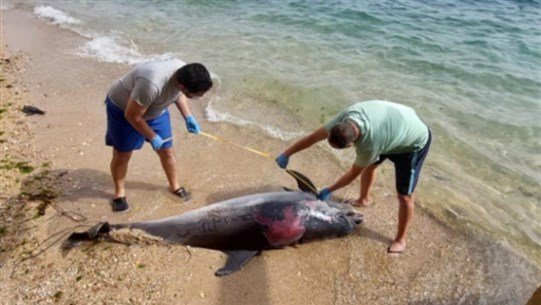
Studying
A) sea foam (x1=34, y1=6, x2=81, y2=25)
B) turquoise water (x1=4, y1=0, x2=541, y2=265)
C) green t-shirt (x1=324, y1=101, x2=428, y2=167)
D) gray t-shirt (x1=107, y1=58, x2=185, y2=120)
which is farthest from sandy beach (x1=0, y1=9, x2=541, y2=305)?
sea foam (x1=34, y1=6, x2=81, y2=25)

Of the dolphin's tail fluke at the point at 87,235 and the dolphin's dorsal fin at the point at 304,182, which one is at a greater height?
the dolphin's dorsal fin at the point at 304,182

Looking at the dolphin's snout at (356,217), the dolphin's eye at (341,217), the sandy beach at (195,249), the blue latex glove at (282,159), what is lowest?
the sandy beach at (195,249)

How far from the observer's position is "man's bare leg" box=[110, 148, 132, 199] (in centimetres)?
475

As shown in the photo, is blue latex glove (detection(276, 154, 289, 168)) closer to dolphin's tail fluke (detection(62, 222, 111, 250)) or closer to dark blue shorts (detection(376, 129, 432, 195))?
dark blue shorts (detection(376, 129, 432, 195))

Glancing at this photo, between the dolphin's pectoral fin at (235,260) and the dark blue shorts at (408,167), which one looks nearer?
the dolphin's pectoral fin at (235,260)

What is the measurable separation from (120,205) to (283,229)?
1.84 meters

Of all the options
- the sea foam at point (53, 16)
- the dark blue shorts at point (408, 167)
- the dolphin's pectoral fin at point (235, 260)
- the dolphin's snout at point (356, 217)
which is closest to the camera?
the dolphin's pectoral fin at point (235, 260)

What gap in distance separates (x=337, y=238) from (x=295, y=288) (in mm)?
882

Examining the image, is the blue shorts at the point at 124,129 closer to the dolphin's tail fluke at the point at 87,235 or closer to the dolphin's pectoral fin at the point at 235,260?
the dolphin's tail fluke at the point at 87,235

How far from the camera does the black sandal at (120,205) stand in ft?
16.2

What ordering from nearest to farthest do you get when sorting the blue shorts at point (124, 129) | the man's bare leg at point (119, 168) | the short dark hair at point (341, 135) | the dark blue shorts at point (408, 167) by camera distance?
the short dark hair at point (341, 135) → the dark blue shorts at point (408, 167) → the blue shorts at point (124, 129) → the man's bare leg at point (119, 168)

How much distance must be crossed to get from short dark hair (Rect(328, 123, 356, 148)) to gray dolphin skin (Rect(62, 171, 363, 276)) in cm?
122

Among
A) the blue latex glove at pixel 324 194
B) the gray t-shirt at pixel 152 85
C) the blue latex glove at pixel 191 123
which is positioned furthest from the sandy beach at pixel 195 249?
the gray t-shirt at pixel 152 85

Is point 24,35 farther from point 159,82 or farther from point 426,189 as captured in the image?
point 426,189
